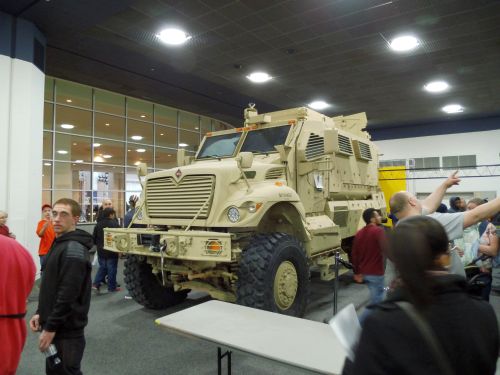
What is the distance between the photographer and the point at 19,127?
7.21 metres

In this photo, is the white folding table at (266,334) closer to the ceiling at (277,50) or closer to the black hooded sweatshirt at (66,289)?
the black hooded sweatshirt at (66,289)

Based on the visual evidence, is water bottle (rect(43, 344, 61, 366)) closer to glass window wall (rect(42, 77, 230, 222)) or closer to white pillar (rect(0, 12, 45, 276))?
white pillar (rect(0, 12, 45, 276))

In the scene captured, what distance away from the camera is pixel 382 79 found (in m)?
11.0

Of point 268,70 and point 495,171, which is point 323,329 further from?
point 495,171

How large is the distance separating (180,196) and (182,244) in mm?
912

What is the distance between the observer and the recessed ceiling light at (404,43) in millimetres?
8234

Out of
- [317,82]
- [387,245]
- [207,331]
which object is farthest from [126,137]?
[387,245]

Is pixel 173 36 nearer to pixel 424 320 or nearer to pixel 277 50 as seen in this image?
pixel 277 50

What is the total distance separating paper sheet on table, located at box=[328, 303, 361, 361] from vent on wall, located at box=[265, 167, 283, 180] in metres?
3.81

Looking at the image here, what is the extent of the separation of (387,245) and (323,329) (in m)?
1.68

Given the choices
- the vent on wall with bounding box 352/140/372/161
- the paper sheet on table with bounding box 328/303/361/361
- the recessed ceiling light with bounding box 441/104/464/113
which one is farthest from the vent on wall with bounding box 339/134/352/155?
the recessed ceiling light with bounding box 441/104/464/113

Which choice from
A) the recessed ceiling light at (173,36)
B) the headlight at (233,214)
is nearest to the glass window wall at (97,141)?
the recessed ceiling light at (173,36)

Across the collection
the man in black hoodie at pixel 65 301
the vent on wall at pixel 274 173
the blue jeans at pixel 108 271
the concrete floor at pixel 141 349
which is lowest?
the concrete floor at pixel 141 349

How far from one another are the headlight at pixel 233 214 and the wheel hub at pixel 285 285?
0.76 m
